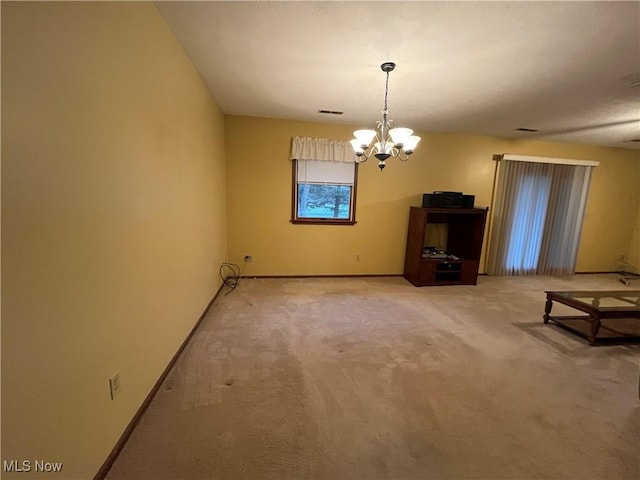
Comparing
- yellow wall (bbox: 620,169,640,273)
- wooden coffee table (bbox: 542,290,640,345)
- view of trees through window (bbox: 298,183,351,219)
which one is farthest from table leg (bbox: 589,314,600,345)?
yellow wall (bbox: 620,169,640,273)

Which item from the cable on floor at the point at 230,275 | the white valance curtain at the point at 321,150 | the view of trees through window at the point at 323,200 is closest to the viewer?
the cable on floor at the point at 230,275

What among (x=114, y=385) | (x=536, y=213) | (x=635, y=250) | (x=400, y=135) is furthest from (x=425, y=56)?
(x=635, y=250)

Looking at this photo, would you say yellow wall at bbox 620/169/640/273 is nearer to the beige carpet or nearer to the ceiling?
the ceiling

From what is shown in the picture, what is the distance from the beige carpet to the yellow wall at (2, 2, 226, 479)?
1.24 feet

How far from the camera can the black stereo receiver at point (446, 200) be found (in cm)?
414

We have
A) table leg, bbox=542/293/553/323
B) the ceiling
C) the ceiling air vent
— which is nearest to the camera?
the ceiling

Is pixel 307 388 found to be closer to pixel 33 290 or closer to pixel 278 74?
pixel 33 290

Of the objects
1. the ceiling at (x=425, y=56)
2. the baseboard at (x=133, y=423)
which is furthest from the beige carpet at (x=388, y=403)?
the ceiling at (x=425, y=56)

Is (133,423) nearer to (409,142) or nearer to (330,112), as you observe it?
(409,142)

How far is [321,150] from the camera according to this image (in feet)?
13.7

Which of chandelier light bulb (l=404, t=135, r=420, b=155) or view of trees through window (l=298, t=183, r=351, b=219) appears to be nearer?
chandelier light bulb (l=404, t=135, r=420, b=155)

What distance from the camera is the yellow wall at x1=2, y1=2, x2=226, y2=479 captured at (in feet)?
2.77

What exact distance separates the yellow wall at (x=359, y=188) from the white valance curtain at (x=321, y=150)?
125 mm

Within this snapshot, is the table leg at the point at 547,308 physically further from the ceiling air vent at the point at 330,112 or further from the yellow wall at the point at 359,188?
the ceiling air vent at the point at 330,112
